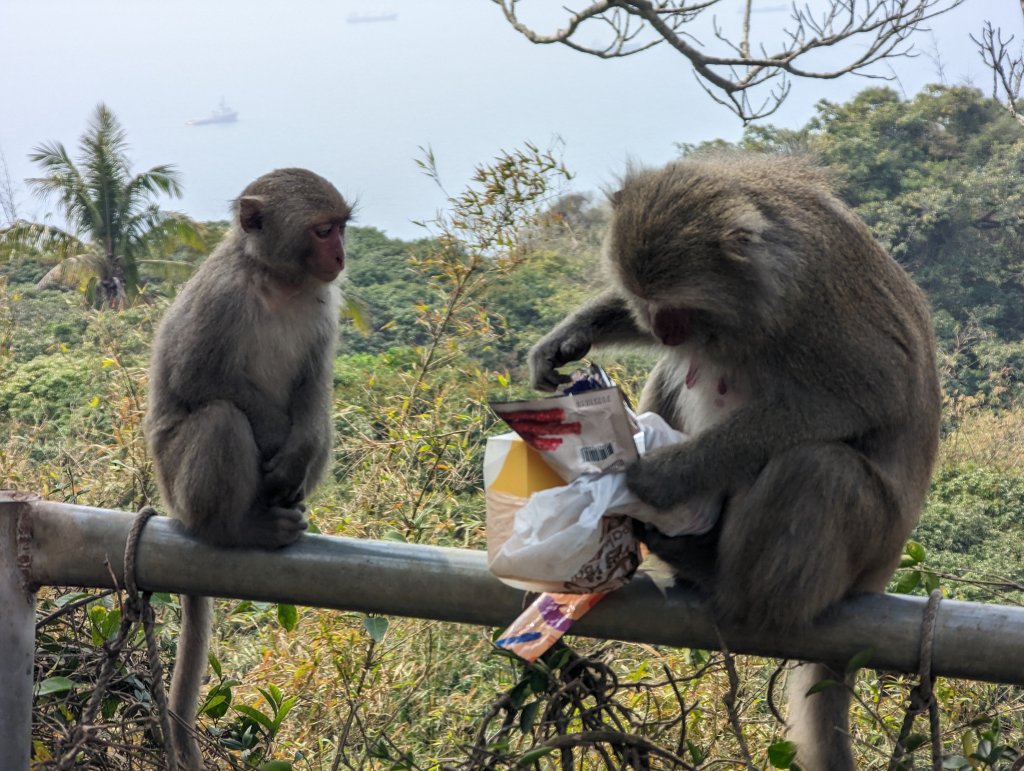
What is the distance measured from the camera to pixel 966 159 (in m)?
15.7

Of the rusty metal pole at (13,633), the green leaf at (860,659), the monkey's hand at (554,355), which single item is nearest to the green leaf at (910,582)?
the green leaf at (860,659)

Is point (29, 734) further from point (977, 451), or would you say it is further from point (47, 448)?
point (977, 451)

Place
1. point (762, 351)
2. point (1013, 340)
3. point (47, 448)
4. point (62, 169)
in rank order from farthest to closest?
1. point (62, 169)
2. point (1013, 340)
3. point (47, 448)
4. point (762, 351)

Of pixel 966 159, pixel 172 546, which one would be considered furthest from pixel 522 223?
pixel 966 159

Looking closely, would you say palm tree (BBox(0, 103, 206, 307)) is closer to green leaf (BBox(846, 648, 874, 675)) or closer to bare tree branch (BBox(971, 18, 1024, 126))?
bare tree branch (BBox(971, 18, 1024, 126))

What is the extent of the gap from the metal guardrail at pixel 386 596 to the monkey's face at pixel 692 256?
667 mm

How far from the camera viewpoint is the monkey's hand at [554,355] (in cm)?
287

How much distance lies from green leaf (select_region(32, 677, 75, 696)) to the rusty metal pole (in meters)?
→ 0.33

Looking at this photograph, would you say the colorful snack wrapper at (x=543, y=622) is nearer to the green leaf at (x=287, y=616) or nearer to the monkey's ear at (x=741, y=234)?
the monkey's ear at (x=741, y=234)

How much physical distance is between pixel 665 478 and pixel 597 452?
0.34 meters

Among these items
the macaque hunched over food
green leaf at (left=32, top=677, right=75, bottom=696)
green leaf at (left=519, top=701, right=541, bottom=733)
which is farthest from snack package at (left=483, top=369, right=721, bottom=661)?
green leaf at (left=32, top=677, right=75, bottom=696)

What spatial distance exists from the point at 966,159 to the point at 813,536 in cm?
1500

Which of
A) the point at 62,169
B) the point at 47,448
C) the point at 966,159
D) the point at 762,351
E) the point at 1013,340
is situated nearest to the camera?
the point at 762,351

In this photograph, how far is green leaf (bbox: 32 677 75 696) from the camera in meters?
2.68
